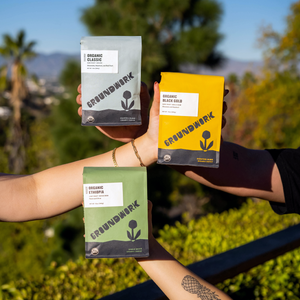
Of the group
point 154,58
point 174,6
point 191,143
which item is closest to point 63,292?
point 191,143

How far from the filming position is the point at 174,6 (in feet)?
21.7

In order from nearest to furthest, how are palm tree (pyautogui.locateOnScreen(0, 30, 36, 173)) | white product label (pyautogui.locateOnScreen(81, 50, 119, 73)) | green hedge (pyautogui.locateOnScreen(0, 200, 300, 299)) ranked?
white product label (pyautogui.locateOnScreen(81, 50, 119, 73)), green hedge (pyautogui.locateOnScreen(0, 200, 300, 299)), palm tree (pyautogui.locateOnScreen(0, 30, 36, 173))

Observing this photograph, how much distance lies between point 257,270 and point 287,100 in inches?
250

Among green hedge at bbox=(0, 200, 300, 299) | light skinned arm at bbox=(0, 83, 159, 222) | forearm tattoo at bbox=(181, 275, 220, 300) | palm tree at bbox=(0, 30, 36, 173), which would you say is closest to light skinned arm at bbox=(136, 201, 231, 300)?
forearm tattoo at bbox=(181, 275, 220, 300)

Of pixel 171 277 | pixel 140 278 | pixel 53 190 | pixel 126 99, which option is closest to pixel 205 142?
pixel 126 99

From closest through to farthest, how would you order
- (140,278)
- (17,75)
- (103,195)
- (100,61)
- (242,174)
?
1. (103,195)
2. (100,61)
3. (242,174)
4. (140,278)
5. (17,75)

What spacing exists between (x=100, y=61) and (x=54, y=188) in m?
0.41

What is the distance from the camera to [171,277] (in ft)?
2.70

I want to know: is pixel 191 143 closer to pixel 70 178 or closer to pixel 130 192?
pixel 130 192

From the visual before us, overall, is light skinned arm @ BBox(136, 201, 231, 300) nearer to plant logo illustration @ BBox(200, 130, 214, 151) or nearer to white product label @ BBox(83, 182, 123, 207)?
white product label @ BBox(83, 182, 123, 207)

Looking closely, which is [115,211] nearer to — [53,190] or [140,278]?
[53,190]

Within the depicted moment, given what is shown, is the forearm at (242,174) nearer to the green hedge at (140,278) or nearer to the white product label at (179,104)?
the white product label at (179,104)

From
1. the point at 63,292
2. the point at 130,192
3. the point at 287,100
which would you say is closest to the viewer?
the point at 130,192

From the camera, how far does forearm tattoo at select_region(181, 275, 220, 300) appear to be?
82 cm
